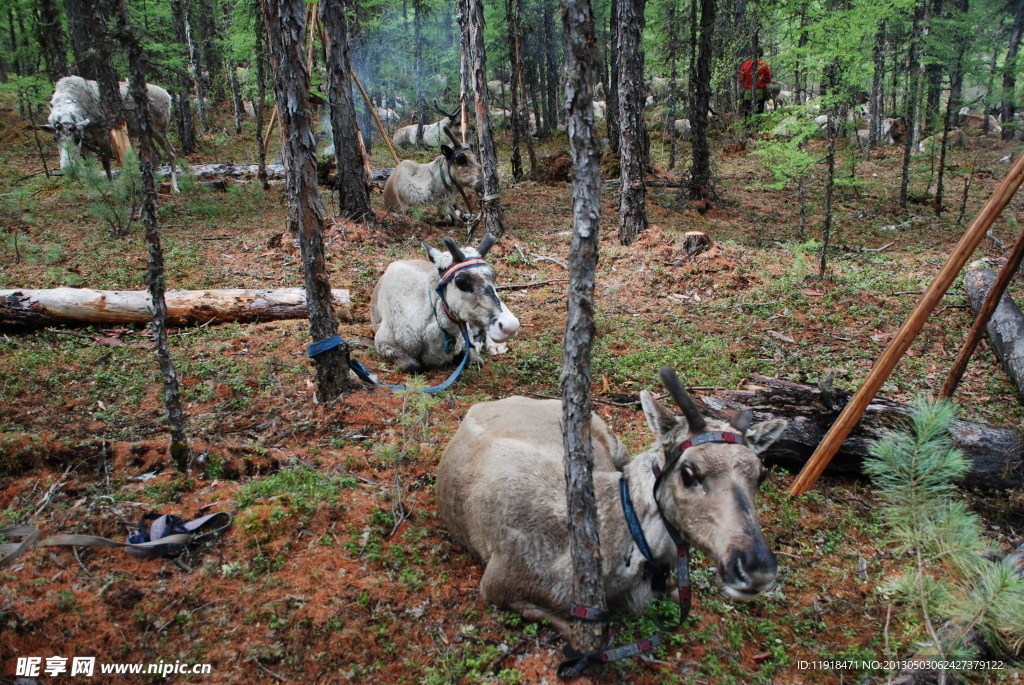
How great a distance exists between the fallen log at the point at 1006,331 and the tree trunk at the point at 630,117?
20.4ft

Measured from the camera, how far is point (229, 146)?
23.9m

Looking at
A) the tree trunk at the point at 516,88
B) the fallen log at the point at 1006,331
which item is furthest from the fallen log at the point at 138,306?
the tree trunk at the point at 516,88

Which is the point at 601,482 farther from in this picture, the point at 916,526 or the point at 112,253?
the point at 112,253

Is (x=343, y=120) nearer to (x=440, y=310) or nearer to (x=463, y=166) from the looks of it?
(x=463, y=166)

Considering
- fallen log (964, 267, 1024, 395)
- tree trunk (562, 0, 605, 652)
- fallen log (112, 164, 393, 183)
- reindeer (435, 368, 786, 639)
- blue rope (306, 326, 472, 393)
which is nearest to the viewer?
tree trunk (562, 0, 605, 652)

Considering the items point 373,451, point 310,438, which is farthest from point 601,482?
point 310,438

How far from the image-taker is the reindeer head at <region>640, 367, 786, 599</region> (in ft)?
8.64

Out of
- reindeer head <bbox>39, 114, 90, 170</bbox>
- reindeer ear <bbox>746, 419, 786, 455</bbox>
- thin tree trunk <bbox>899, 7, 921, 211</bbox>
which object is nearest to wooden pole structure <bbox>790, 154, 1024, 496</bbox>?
reindeer ear <bbox>746, 419, 786, 455</bbox>

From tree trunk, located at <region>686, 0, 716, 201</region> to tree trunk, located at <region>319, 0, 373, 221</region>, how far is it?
9.06 metres

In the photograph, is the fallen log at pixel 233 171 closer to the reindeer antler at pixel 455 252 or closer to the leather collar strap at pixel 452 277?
the leather collar strap at pixel 452 277

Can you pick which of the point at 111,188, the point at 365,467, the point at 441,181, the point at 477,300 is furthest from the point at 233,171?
the point at 365,467

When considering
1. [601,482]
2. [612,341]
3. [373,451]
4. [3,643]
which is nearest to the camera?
[3,643]

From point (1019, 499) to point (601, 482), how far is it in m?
4.20

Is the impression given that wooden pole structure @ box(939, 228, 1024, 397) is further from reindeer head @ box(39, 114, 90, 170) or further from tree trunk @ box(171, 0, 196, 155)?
tree trunk @ box(171, 0, 196, 155)
